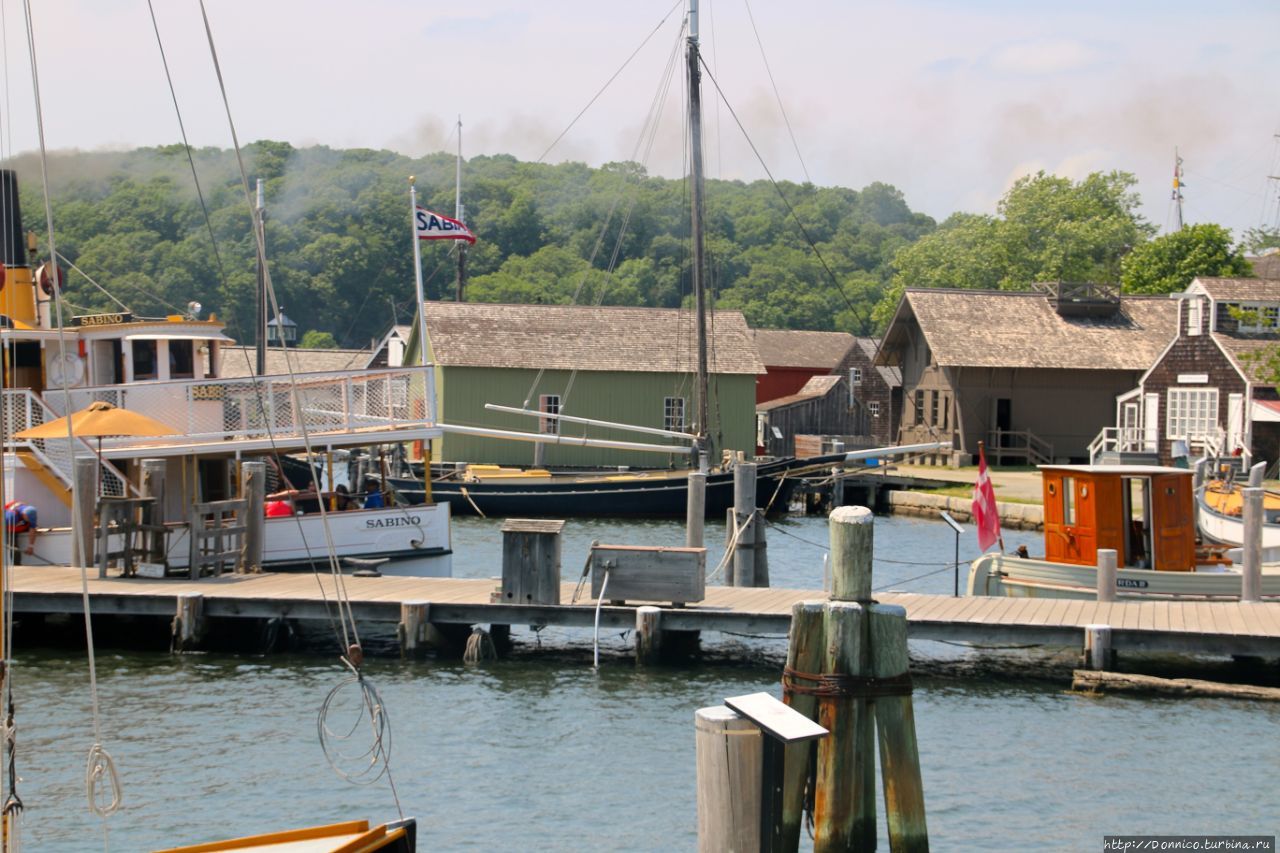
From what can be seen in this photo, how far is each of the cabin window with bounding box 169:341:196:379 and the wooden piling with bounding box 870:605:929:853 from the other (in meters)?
18.7

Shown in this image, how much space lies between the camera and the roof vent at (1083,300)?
56.8 meters

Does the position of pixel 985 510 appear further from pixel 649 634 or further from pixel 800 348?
pixel 800 348

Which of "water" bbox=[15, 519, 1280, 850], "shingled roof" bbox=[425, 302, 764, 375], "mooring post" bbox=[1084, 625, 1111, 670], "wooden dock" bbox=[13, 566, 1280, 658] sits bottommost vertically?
"water" bbox=[15, 519, 1280, 850]

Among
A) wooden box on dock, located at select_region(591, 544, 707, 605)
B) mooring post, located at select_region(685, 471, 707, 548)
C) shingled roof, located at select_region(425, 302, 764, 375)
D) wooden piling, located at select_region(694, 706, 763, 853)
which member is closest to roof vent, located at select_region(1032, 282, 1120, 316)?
shingled roof, located at select_region(425, 302, 764, 375)

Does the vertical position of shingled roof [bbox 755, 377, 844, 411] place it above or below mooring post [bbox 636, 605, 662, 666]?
above

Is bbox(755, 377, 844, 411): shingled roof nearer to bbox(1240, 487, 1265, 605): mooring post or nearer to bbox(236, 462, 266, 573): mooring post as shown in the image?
bbox(236, 462, 266, 573): mooring post

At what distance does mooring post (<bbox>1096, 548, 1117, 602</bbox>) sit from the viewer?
19609 millimetres

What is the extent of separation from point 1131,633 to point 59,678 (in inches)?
515

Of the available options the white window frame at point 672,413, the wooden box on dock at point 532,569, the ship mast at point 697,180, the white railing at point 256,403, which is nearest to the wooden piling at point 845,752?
the wooden box on dock at point 532,569

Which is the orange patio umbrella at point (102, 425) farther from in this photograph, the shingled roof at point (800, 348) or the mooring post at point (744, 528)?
the shingled roof at point (800, 348)

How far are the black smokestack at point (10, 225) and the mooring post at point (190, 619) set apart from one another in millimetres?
10555

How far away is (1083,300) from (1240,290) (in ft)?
28.7

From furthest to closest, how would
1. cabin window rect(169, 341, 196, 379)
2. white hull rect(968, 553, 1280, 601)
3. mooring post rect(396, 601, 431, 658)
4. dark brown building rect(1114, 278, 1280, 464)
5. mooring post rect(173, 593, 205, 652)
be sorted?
1. dark brown building rect(1114, 278, 1280, 464)
2. cabin window rect(169, 341, 196, 379)
3. white hull rect(968, 553, 1280, 601)
4. mooring post rect(173, 593, 205, 652)
5. mooring post rect(396, 601, 431, 658)

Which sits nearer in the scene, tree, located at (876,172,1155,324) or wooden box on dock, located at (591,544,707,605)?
wooden box on dock, located at (591,544,707,605)
